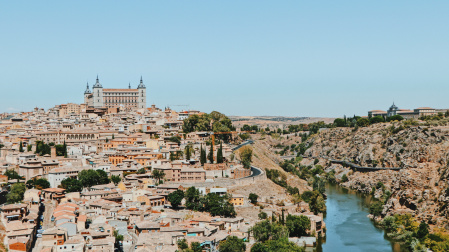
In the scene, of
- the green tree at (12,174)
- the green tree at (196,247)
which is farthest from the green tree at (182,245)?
the green tree at (12,174)

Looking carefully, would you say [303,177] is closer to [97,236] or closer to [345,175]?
[345,175]

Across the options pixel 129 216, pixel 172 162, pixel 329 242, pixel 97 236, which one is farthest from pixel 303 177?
pixel 97 236

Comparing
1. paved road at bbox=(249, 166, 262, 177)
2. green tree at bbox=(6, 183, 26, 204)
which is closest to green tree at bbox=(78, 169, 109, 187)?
green tree at bbox=(6, 183, 26, 204)

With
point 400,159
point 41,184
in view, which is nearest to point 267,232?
point 41,184

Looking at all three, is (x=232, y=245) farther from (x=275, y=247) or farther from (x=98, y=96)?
(x=98, y=96)

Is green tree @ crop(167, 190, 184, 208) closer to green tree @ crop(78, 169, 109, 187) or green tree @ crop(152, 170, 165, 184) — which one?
green tree @ crop(152, 170, 165, 184)

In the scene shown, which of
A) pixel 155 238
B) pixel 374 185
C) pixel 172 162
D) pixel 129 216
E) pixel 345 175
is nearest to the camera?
pixel 155 238
